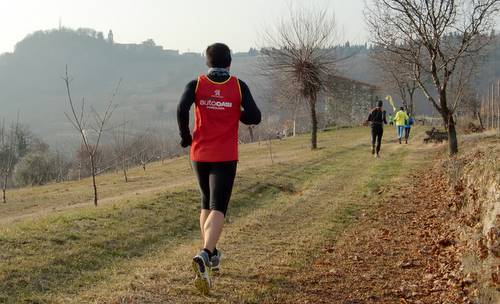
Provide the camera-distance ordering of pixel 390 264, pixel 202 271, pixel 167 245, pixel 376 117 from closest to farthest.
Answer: pixel 202 271, pixel 390 264, pixel 167 245, pixel 376 117

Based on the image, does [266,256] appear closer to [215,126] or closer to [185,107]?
[215,126]

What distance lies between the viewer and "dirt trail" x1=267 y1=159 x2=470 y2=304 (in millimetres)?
4938

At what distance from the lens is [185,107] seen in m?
4.81

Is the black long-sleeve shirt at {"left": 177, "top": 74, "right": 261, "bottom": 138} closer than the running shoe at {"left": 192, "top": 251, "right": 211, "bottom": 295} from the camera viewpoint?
No

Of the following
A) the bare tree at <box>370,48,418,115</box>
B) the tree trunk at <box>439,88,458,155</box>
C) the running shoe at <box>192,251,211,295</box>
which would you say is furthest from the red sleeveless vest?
the bare tree at <box>370,48,418,115</box>

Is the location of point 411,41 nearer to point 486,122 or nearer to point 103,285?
point 103,285

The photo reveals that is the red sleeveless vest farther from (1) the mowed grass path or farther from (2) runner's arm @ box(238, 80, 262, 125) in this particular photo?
(1) the mowed grass path

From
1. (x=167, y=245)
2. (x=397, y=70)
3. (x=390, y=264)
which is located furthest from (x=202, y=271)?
(x=397, y=70)

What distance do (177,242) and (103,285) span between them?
267 centimetres

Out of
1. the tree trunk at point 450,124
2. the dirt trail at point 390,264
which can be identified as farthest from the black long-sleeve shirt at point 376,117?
the dirt trail at point 390,264

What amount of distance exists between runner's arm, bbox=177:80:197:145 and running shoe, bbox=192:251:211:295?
126 centimetres

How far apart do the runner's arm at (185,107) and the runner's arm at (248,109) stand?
1.69 ft

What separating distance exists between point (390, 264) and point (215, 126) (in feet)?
9.94

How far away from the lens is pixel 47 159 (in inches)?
2355
